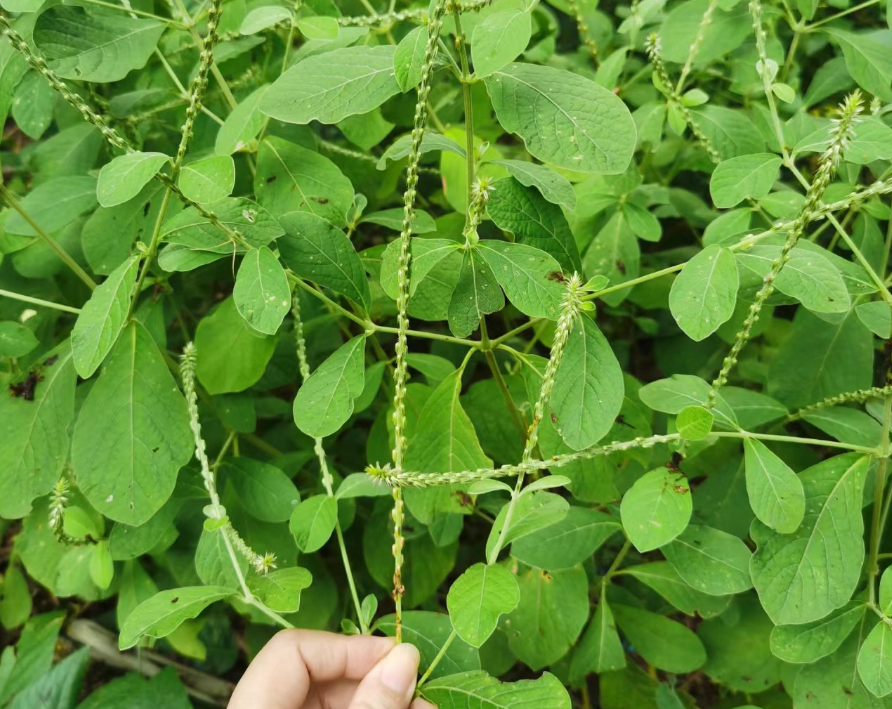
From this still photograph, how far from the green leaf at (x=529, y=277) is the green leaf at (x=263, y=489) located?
72cm

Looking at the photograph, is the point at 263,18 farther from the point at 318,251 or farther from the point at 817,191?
the point at 817,191

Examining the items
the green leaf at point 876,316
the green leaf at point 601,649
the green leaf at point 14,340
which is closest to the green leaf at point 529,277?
the green leaf at point 876,316

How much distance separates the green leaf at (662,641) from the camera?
162 centimetres

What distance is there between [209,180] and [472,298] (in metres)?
0.50

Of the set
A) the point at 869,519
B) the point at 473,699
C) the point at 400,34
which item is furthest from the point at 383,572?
the point at 400,34

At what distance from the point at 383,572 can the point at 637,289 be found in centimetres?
102

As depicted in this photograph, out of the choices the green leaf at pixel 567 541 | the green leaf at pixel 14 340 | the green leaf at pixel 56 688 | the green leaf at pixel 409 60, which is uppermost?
the green leaf at pixel 409 60

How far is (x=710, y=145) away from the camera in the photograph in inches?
63.9

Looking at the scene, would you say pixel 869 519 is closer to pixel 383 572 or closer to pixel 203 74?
pixel 383 572

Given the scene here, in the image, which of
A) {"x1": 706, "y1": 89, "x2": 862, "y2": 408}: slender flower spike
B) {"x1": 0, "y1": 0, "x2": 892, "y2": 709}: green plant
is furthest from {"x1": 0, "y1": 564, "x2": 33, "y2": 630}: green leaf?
{"x1": 706, "y1": 89, "x2": 862, "y2": 408}: slender flower spike

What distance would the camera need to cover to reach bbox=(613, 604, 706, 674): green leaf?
5.31 feet

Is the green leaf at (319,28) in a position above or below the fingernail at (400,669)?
above

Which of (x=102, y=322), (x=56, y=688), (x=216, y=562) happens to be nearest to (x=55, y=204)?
(x=102, y=322)

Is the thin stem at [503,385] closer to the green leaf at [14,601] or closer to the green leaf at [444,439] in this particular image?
the green leaf at [444,439]
